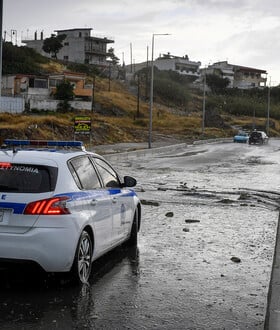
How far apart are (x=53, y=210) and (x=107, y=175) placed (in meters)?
1.88

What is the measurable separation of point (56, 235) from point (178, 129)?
6836 cm

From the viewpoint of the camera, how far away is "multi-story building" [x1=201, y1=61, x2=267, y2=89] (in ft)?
508

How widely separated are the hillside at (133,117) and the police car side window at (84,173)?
28.6m

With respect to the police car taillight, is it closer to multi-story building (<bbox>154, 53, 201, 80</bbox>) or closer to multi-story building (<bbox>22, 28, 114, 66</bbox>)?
multi-story building (<bbox>22, 28, 114, 66</bbox>)

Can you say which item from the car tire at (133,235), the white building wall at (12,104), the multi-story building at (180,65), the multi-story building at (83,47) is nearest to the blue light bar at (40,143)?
the car tire at (133,235)

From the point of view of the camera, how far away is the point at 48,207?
5.78 meters

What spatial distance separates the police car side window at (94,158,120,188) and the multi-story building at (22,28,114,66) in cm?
11075

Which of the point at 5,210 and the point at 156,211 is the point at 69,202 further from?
the point at 156,211

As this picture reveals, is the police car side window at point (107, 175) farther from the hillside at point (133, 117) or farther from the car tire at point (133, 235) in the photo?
the hillside at point (133, 117)

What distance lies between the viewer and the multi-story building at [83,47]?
383 ft

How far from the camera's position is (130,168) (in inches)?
982

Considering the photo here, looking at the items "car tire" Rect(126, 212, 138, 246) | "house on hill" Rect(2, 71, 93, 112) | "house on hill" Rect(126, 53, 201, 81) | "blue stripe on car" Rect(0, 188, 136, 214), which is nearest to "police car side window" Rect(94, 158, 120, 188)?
"blue stripe on car" Rect(0, 188, 136, 214)

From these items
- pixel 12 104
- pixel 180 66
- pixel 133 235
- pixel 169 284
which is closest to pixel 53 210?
pixel 169 284

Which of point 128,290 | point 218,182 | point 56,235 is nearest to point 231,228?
point 128,290
